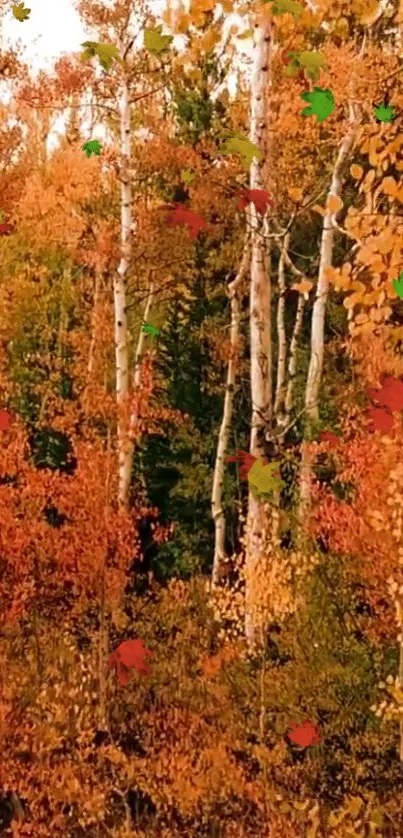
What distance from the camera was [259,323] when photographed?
29.1ft

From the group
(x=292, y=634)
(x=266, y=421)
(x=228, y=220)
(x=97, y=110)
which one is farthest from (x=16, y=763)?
(x=97, y=110)

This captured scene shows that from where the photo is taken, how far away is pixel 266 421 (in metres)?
8.94

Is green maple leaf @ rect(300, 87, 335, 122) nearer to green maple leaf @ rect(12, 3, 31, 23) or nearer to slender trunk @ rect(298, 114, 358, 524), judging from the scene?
green maple leaf @ rect(12, 3, 31, 23)

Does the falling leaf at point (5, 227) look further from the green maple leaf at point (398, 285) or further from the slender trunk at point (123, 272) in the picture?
the green maple leaf at point (398, 285)

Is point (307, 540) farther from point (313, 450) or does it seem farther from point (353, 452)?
point (313, 450)
